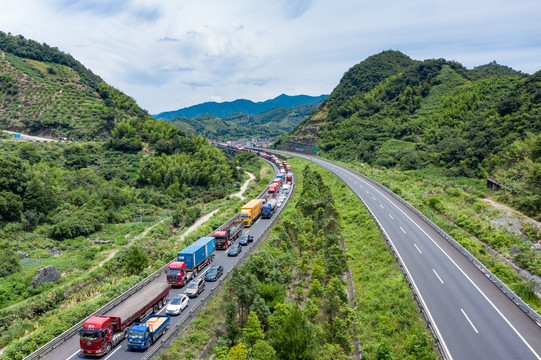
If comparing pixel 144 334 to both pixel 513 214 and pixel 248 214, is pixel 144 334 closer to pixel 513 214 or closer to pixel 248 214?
pixel 248 214

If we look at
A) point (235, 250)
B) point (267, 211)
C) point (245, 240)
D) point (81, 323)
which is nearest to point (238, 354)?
point (81, 323)

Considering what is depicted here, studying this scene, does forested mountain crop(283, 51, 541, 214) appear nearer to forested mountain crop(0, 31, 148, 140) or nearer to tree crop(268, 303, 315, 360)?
tree crop(268, 303, 315, 360)

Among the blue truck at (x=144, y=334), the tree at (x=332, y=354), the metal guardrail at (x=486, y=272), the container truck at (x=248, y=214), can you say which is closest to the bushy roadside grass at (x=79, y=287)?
the container truck at (x=248, y=214)

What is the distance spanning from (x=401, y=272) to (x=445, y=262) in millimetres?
5454

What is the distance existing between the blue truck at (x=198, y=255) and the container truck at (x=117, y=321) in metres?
5.46

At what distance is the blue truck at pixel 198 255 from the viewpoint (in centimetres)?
3369

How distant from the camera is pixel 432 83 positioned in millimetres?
139125

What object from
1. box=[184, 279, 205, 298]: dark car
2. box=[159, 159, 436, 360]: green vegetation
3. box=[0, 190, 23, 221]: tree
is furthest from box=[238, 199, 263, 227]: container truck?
box=[0, 190, 23, 221]: tree

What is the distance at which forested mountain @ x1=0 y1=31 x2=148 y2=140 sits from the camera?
347 feet

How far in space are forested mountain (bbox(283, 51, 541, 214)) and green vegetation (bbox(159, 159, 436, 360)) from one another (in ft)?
97.6

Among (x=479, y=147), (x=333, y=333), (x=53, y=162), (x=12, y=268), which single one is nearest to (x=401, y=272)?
(x=333, y=333)

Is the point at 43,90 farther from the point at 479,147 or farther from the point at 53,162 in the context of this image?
the point at 479,147

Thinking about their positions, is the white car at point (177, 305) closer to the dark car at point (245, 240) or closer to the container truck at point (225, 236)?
the container truck at point (225, 236)

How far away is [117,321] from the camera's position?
899 inches
